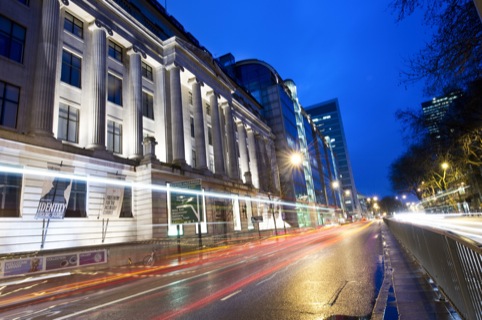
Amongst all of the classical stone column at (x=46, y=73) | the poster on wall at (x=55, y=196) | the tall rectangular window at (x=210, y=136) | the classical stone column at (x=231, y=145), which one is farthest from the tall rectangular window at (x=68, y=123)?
the classical stone column at (x=231, y=145)

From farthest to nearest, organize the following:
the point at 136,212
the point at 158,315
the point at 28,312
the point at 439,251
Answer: the point at 136,212
the point at 28,312
the point at 158,315
the point at 439,251

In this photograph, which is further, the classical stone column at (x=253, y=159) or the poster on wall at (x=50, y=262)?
the classical stone column at (x=253, y=159)

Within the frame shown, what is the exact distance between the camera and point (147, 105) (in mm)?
31891

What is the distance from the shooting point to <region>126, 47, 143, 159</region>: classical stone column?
88.0 feet

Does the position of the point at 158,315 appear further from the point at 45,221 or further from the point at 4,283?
the point at 45,221

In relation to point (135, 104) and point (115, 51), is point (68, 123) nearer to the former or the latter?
point (135, 104)

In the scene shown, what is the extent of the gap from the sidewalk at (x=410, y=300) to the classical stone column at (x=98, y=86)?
21780 mm

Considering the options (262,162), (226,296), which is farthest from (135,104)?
(262,162)

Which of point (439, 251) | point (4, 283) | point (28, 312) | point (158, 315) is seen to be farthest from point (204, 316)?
point (4, 283)

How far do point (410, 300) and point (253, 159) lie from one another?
164 feet

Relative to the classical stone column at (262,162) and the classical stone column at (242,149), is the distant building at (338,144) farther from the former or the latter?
the classical stone column at (242,149)

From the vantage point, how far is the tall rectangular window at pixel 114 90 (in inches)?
1077

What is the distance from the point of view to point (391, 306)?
5668 mm

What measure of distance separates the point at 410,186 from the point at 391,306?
237 feet
